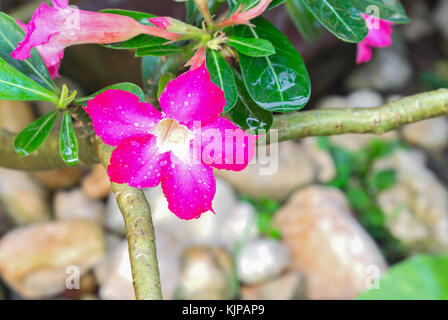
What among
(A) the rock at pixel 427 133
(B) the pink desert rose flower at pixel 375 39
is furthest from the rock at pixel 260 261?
(B) the pink desert rose flower at pixel 375 39

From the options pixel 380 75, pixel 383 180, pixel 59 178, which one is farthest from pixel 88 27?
pixel 380 75

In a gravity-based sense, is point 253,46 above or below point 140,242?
above

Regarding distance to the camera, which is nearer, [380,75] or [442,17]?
[380,75]

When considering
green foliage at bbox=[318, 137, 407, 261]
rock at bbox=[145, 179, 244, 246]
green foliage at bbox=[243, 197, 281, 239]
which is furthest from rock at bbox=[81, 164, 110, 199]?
green foliage at bbox=[318, 137, 407, 261]

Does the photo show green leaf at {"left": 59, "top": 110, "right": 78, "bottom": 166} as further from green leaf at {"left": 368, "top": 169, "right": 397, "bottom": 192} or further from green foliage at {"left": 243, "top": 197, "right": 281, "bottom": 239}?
green leaf at {"left": 368, "top": 169, "right": 397, "bottom": 192}

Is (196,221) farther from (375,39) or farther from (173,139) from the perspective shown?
(173,139)

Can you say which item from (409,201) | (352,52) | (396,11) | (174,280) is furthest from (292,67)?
(352,52)

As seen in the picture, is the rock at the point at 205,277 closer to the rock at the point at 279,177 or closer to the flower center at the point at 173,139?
the rock at the point at 279,177
